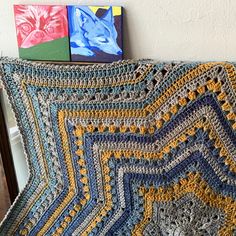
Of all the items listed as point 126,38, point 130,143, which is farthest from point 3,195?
point 126,38

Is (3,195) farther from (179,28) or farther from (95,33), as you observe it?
(179,28)

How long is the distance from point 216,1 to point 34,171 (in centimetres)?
53

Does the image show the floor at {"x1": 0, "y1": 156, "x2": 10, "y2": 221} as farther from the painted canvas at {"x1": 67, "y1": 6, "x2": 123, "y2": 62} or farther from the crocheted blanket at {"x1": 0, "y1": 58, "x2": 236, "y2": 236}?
the painted canvas at {"x1": 67, "y1": 6, "x2": 123, "y2": 62}

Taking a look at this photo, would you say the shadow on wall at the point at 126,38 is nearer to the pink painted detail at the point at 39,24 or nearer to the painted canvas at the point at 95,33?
the painted canvas at the point at 95,33

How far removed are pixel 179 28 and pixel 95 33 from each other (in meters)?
0.16

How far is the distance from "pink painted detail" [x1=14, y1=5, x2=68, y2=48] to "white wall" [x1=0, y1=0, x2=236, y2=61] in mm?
23

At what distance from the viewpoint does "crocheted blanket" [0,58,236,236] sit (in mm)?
648

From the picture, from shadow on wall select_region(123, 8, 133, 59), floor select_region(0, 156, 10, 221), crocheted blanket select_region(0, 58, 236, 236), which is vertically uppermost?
shadow on wall select_region(123, 8, 133, 59)

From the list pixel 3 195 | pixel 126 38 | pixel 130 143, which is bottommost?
pixel 3 195

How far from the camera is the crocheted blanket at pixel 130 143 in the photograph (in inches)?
25.5

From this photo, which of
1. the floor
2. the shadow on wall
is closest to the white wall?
the shadow on wall

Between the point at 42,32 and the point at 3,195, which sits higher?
the point at 42,32

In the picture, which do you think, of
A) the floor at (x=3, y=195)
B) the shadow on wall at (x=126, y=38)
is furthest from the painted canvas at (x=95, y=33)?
the floor at (x=3, y=195)

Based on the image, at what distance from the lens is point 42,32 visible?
0.74 metres
